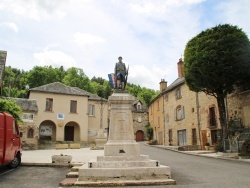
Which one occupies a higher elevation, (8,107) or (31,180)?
(8,107)

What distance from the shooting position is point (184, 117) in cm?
2745

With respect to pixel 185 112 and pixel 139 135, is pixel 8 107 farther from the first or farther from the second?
pixel 139 135

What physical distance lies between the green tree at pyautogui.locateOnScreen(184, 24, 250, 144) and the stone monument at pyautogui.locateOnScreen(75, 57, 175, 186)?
10.7 m

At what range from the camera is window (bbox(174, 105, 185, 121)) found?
27.8 meters

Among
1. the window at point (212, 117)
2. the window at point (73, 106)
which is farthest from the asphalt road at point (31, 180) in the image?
the window at point (73, 106)

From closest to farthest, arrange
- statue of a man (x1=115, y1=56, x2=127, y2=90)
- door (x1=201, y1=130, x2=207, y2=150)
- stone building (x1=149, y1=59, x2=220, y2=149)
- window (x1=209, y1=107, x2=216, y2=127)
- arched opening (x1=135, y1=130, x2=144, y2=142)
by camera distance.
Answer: statue of a man (x1=115, y1=56, x2=127, y2=90)
window (x1=209, y1=107, x2=216, y2=127)
stone building (x1=149, y1=59, x2=220, y2=149)
door (x1=201, y1=130, x2=207, y2=150)
arched opening (x1=135, y1=130, x2=144, y2=142)

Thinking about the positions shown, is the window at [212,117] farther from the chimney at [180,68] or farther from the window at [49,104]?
the window at [49,104]

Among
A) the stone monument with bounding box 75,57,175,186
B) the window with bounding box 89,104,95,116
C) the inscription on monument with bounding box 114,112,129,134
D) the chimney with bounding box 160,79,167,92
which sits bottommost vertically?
the stone monument with bounding box 75,57,175,186

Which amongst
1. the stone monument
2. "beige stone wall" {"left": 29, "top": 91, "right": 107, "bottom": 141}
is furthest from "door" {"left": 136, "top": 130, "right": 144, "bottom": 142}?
the stone monument

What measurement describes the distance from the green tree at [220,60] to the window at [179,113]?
846 cm

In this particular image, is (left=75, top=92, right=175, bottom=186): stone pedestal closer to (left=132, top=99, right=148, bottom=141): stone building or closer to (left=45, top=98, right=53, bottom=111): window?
(left=45, top=98, right=53, bottom=111): window

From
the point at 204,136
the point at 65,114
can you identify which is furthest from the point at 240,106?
the point at 65,114

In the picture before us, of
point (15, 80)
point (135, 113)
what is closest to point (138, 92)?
point (135, 113)

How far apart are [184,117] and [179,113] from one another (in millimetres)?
1359
